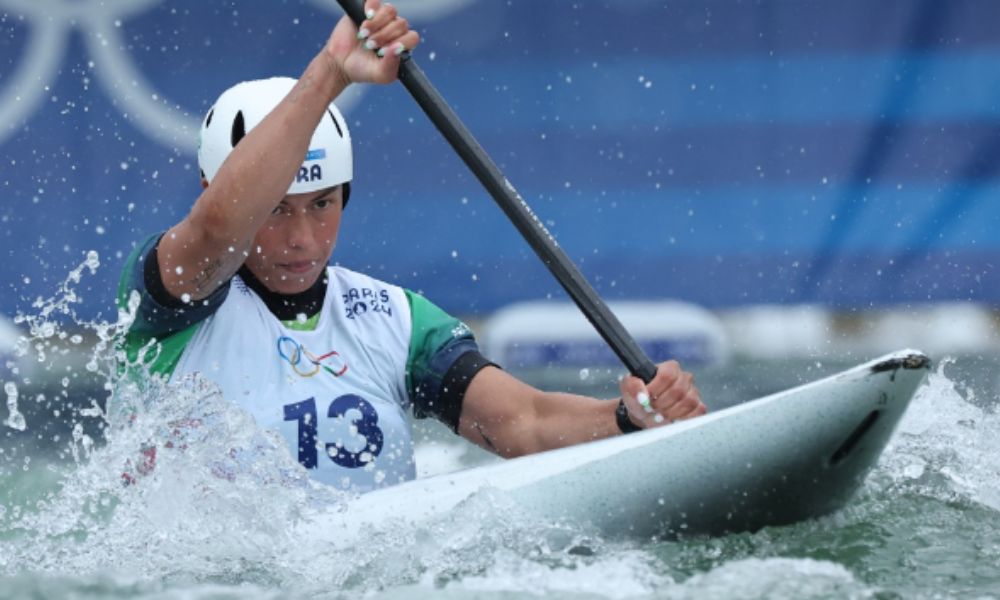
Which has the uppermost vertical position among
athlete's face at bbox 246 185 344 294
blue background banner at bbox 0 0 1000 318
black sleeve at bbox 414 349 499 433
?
blue background banner at bbox 0 0 1000 318

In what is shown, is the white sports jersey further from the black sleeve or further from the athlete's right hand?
the athlete's right hand

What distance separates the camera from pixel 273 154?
3.71 metres

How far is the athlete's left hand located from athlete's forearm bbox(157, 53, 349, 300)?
953 mm

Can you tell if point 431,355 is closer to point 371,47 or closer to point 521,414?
point 521,414

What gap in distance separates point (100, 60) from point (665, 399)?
3051mm

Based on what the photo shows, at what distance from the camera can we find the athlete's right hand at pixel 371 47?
377cm

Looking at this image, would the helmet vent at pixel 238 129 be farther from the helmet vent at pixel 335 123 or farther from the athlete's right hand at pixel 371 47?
the athlete's right hand at pixel 371 47

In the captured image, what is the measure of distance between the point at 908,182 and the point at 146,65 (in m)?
2.82

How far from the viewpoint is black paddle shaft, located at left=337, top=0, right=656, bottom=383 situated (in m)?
4.12

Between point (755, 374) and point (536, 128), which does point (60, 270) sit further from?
point (755, 374)

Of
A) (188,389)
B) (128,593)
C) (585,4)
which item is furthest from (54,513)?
(585,4)

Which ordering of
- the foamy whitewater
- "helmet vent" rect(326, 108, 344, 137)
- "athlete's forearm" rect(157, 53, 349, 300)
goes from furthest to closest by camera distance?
"helmet vent" rect(326, 108, 344, 137) < "athlete's forearm" rect(157, 53, 349, 300) < the foamy whitewater

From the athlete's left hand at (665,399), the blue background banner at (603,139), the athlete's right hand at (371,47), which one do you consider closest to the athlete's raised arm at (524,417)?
the athlete's left hand at (665,399)

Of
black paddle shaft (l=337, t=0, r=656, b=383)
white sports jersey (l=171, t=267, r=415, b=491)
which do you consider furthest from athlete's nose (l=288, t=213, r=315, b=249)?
black paddle shaft (l=337, t=0, r=656, b=383)
